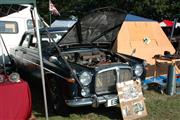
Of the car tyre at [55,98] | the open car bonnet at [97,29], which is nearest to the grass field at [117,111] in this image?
the car tyre at [55,98]

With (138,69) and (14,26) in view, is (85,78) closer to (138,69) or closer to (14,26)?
(138,69)

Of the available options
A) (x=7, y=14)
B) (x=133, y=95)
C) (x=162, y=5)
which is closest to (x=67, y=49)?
(x=133, y=95)

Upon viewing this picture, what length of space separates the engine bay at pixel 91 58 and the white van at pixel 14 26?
17.3 feet

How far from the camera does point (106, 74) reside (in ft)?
22.3

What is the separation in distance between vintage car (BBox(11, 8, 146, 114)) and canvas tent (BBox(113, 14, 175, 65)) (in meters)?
2.61

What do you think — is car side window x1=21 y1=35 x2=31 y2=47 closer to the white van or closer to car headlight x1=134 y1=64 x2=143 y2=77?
the white van

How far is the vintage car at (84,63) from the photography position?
21.5ft

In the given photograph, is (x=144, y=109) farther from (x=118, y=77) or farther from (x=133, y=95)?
(x=118, y=77)

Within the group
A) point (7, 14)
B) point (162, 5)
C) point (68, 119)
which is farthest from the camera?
point (162, 5)

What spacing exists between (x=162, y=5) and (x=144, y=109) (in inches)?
871

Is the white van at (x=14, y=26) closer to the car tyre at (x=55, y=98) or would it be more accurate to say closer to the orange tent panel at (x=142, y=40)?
Result: the orange tent panel at (x=142, y=40)

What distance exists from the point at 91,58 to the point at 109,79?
87cm

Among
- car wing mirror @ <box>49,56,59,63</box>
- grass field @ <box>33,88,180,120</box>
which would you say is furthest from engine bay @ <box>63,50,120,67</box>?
grass field @ <box>33,88,180,120</box>

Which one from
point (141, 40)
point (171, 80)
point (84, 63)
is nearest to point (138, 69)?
point (84, 63)
